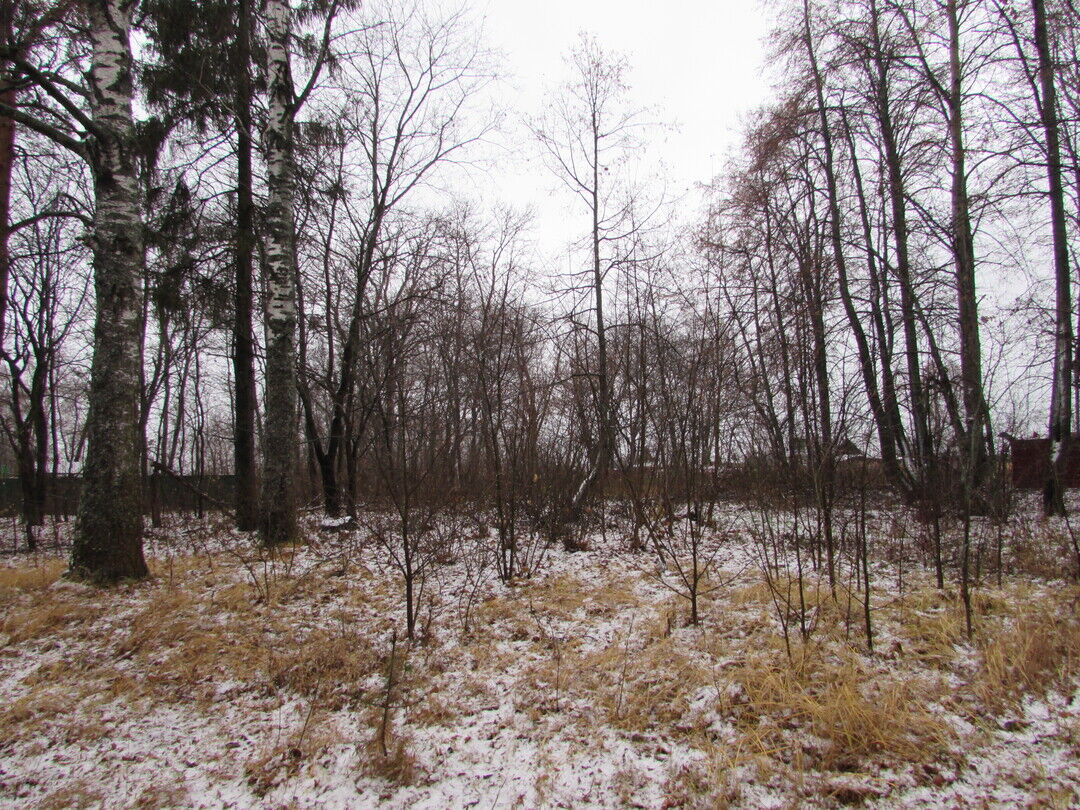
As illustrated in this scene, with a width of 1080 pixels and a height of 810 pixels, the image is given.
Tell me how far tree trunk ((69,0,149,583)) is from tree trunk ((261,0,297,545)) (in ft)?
4.95

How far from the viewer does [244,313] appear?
777 centimetres

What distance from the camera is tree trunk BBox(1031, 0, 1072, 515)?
6965 mm

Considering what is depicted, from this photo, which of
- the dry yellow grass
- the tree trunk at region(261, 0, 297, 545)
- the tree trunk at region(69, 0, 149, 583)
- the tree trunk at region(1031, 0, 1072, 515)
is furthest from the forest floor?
the tree trunk at region(1031, 0, 1072, 515)

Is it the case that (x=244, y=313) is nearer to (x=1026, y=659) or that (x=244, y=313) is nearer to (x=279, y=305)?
(x=279, y=305)

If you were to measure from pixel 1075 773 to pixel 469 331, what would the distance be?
5.13 metres

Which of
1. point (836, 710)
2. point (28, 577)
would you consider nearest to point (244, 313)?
point (28, 577)

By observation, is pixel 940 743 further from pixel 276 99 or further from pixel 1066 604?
pixel 276 99

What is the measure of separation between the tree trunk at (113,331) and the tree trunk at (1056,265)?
10.6 m

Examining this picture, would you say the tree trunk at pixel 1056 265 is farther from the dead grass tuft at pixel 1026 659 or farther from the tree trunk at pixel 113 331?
the tree trunk at pixel 113 331

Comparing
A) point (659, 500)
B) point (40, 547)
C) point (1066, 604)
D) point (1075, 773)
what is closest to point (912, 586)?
point (1066, 604)

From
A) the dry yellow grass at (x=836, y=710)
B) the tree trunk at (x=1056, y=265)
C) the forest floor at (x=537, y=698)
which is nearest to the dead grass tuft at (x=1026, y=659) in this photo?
the forest floor at (x=537, y=698)

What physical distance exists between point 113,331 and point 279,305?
2.02 metres

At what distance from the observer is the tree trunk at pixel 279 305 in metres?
6.18

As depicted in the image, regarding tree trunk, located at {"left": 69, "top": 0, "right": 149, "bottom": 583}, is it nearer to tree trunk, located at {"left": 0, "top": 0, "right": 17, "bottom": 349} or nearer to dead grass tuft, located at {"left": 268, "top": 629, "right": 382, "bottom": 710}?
tree trunk, located at {"left": 0, "top": 0, "right": 17, "bottom": 349}
